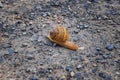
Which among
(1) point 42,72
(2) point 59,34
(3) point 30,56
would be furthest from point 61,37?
(1) point 42,72

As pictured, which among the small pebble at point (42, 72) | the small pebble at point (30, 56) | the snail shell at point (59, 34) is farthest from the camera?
the snail shell at point (59, 34)

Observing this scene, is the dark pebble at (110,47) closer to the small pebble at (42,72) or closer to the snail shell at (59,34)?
the snail shell at (59,34)

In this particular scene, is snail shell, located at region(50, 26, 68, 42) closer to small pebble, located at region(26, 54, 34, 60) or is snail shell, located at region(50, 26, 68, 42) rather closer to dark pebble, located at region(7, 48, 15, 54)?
small pebble, located at region(26, 54, 34, 60)

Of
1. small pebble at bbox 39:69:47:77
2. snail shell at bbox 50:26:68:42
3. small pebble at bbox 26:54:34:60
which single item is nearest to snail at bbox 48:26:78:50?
snail shell at bbox 50:26:68:42

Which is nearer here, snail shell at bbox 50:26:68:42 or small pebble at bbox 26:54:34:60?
small pebble at bbox 26:54:34:60

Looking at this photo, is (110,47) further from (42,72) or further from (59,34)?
(42,72)

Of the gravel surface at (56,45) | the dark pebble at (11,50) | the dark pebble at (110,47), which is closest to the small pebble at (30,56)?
the gravel surface at (56,45)
